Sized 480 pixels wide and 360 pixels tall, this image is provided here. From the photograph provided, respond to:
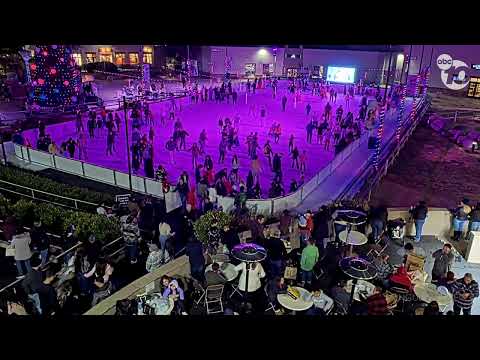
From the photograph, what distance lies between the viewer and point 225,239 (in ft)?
22.6

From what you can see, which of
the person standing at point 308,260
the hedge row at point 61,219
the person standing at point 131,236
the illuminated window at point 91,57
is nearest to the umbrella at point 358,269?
the person standing at point 308,260

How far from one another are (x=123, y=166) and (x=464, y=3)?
1074cm

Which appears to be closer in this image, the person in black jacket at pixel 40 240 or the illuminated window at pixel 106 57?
the person in black jacket at pixel 40 240

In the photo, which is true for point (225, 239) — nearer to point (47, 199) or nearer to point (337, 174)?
point (47, 199)

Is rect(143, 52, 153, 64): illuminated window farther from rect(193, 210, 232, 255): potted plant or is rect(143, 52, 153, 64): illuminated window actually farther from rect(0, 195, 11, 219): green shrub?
rect(193, 210, 232, 255): potted plant

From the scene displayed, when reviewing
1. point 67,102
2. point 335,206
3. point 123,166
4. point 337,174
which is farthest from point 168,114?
point 335,206

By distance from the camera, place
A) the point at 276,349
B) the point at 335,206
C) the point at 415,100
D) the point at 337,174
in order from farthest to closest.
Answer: the point at 415,100
the point at 337,174
the point at 335,206
the point at 276,349

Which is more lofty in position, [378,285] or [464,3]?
[464,3]

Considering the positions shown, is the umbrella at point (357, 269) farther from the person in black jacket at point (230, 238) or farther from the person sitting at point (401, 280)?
the person in black jacket at point (230, 238)

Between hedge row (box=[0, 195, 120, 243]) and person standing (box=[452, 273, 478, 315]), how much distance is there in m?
5.56


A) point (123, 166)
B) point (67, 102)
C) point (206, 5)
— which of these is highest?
point (206, 5)

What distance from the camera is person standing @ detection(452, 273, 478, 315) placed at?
589 cm

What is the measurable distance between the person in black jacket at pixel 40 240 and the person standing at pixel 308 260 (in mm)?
4068

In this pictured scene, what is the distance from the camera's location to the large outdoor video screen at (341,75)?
105 feet
